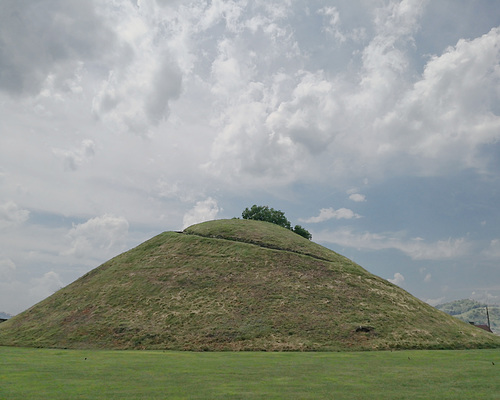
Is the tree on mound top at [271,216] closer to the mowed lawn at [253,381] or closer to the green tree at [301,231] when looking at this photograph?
the green tree at [301,231]

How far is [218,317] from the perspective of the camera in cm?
4000

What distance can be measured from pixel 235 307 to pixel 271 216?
59.8m

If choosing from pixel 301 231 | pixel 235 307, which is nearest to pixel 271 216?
pixel 301 231

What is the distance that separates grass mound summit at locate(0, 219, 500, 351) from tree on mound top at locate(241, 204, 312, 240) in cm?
3842

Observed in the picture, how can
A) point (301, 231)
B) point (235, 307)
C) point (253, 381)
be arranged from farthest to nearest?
1. point (301, 231)
2. point (235, 307)
3. point (253, 381)

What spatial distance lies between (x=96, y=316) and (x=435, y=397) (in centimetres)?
3863

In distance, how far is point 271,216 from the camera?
100625 millimetres

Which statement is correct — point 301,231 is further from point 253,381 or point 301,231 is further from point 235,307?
point 253,381

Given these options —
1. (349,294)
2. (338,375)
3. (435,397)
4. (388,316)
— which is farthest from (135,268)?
(435,397)

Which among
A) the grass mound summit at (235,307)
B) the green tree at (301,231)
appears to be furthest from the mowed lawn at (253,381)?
the green tree at (301,231)

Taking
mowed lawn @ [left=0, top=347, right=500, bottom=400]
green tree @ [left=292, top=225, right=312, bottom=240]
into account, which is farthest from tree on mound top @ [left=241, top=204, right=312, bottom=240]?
mowed lawn @ [left=0, top=347, right=500, bottom=400]

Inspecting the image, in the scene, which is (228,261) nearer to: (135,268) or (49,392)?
(135,268)

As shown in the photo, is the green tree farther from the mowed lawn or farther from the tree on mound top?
the mowed lawn

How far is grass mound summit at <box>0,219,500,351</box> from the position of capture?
1431 inches
